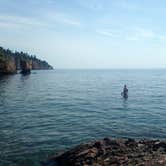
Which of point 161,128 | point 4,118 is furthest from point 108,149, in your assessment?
point 4,118

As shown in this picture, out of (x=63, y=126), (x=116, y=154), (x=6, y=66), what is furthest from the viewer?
(x=6, y=66)

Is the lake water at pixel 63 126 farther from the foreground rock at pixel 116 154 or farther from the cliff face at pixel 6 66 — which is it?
the cliff face at pixel 6 66

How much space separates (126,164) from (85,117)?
879 inches

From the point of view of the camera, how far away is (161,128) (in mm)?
32125

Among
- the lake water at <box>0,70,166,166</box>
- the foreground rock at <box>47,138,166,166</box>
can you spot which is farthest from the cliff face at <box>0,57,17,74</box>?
the foreground rock at <box>47,138,166,166</box>

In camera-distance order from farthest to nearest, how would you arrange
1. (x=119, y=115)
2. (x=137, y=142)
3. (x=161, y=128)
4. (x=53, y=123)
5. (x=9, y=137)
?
(x=119, y=115)
(x=53, y=123)
(x=161, y=128)
(x=9, y=137)
(x=137, y=142)

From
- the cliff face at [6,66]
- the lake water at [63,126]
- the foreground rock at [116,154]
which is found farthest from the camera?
the cliff face at [6,66]

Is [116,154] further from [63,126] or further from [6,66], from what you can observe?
[6,66]

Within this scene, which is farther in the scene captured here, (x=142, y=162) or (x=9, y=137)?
(x=9, y=137)

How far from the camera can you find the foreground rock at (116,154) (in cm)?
1657

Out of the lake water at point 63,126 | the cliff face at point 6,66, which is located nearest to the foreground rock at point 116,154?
the lake water at point 63,126

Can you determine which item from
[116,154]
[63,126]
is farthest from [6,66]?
[116,154]

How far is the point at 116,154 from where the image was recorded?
18.2 m

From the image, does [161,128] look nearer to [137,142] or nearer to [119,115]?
[119,115]
